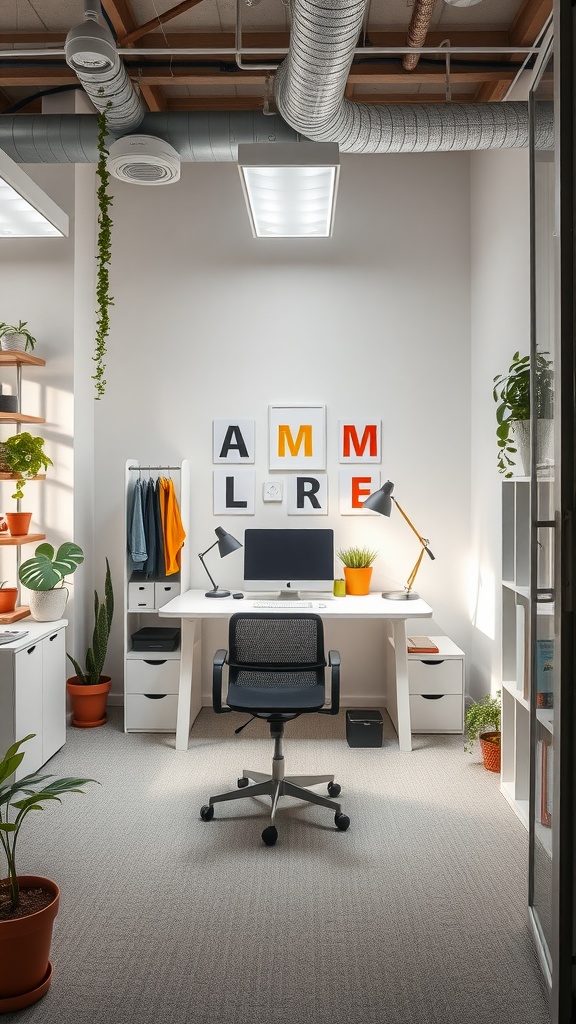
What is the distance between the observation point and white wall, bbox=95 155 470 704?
479cm

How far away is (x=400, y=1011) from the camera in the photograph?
1979mm

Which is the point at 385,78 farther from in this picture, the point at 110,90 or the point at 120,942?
the point at 120,942

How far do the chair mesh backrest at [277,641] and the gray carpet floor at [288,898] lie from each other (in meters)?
0.68

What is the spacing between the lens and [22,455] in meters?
4.01

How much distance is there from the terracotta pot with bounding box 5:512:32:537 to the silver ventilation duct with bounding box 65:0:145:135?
2109 millimetres

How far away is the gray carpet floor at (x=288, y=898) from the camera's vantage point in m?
2.02

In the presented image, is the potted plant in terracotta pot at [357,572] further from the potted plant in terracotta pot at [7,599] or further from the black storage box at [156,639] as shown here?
the potted plant in terracotta pot at [7,599]

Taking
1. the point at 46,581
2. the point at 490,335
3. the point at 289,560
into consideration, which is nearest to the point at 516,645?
the point at 289,560

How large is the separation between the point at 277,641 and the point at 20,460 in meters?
1.87

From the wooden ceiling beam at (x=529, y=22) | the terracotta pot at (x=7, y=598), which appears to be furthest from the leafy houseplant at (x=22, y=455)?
the wooden ceiling beam at (x=529, y=22)

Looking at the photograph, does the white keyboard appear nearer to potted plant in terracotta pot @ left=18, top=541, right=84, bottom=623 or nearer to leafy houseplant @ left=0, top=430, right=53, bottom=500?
potted plant in terracotta pot @ left=18, top=541, right=84, bottom=623

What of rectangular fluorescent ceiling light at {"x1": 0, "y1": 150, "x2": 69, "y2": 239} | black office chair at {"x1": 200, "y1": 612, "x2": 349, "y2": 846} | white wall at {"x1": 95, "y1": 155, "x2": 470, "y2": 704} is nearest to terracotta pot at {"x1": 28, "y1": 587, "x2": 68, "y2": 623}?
white wall at {"x1": 95, "y1": 155, "x2": 470, "y2": 704}

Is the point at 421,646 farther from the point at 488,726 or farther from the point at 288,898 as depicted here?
the point at 288,898

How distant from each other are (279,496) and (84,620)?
1.50 metres
